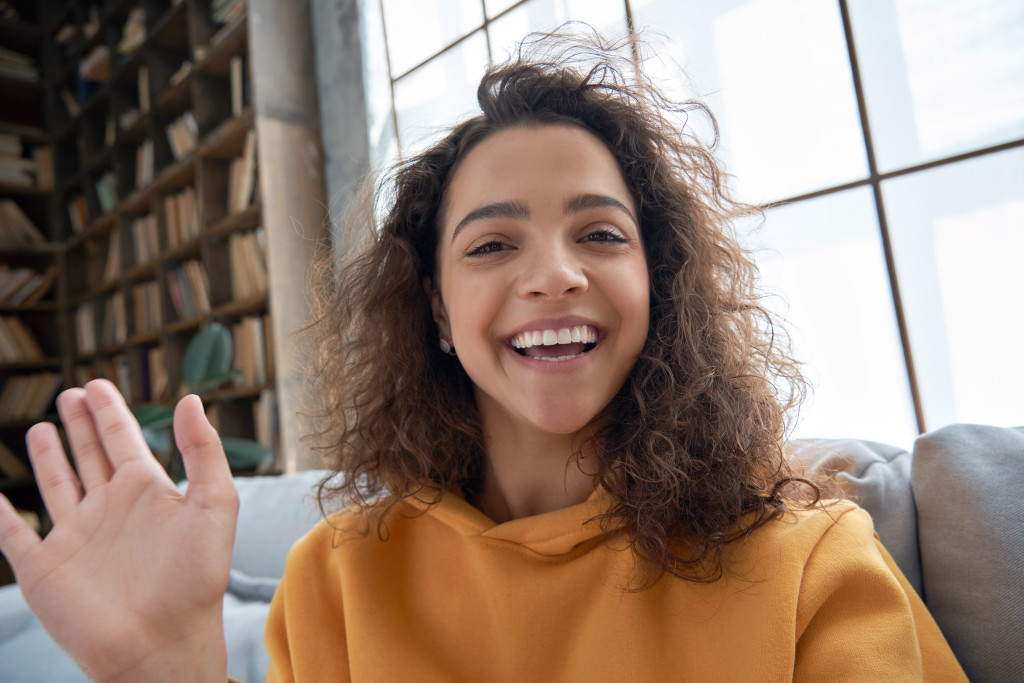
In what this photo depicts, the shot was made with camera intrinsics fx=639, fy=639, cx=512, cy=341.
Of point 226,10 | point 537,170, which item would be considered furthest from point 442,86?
point 537,170

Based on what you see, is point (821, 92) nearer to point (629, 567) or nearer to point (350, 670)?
point (629, 567)

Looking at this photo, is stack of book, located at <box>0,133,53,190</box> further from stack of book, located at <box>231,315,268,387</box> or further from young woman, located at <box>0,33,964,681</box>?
young woman, located at <box>0,33,964,681</box>

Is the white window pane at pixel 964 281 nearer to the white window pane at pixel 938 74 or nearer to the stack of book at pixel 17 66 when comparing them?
the white window pane at pixel 938 74

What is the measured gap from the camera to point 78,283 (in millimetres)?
4398

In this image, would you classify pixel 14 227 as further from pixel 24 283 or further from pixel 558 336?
pixel 558 336

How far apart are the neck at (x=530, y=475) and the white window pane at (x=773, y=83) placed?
1145 millimetres

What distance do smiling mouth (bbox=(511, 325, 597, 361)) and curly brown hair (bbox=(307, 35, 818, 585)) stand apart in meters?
0.13

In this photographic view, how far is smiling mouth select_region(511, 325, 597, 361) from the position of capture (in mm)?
888

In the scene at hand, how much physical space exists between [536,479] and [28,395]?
4.40 meters

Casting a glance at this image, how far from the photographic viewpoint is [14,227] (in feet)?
13.6

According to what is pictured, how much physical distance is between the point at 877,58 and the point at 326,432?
5.57 ft

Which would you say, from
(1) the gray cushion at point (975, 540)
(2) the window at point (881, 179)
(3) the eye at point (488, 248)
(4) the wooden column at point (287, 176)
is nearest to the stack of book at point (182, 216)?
(4) the wooden column at point (287, 176)

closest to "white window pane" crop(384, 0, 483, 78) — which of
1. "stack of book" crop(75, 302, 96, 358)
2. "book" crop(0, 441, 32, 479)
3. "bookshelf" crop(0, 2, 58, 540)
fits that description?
"stack of book" crop(75, 302, 96, 358)

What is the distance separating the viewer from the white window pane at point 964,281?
5.05 feet
